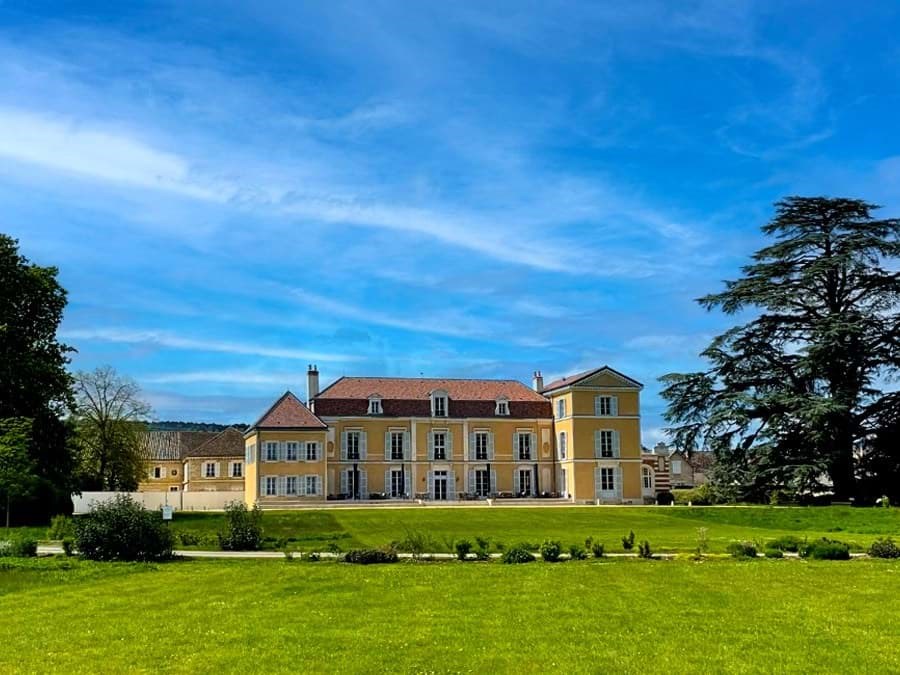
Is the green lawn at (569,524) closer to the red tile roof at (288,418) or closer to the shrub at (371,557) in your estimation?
the shrub at (371,557)

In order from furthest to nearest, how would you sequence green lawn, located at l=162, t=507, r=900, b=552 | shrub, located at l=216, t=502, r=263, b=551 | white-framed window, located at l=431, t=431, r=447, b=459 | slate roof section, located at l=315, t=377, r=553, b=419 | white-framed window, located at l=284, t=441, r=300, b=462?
white-framed window, located at l=431, t=431, r=447, b=459, slate roof section, located at l=315, t=377, r=553, b=419, white-framed window, located at l=284, t=441, r=300, b=462, green lawn, located at l=162, t=507, r=900, b=552, shrub, located at l=216, t=502, r=263, b=551

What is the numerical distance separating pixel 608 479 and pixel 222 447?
33.4m

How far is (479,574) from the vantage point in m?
16.5

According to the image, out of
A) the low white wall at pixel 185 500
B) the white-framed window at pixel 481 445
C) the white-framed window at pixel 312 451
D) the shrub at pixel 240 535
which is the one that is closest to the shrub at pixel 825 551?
the shrub at pixel 240 535

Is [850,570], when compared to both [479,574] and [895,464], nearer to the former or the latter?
[479,574]

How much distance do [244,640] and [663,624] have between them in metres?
5.39

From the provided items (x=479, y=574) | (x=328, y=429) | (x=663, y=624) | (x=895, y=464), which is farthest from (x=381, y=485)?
(x=663, y=624)

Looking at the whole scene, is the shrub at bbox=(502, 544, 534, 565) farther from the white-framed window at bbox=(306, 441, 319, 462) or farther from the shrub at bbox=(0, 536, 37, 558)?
the white-framed window at bbox=(306, 441, 319, 462)

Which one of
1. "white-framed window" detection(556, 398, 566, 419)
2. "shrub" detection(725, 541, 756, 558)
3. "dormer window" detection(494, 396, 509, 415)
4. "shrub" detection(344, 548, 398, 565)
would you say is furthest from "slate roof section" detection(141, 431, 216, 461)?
"shrub" detection(725, 541, 756, 558)

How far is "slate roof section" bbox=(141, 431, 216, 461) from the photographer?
80000 mm

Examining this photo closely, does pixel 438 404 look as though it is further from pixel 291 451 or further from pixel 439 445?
pixel 291 451

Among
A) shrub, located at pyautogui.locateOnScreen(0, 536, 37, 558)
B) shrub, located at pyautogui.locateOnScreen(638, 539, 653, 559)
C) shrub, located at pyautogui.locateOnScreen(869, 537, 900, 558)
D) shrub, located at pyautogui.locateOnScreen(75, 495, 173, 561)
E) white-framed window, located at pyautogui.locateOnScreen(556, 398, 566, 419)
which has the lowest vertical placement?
shrub, located at pyautogui.locateOnScreen(869, 537, 900, 558)

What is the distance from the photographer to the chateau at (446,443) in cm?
5262

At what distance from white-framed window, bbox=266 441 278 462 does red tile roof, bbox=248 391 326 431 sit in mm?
918
